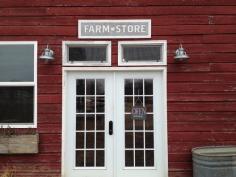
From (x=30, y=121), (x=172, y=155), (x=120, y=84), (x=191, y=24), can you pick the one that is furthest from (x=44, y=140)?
(x=191, y=24)

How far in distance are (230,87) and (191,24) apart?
4.57ft

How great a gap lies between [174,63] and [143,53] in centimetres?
62

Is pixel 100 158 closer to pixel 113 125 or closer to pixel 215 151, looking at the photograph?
pixel 113 125

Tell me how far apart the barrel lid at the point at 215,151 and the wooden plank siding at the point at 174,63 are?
166mm

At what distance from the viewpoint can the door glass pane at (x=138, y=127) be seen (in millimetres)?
8312

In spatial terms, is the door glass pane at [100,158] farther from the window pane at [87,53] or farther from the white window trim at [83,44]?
the window pane at [87,53]

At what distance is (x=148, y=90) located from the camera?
8398mm

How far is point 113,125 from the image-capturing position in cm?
830

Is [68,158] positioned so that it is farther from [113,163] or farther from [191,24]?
[191,24]

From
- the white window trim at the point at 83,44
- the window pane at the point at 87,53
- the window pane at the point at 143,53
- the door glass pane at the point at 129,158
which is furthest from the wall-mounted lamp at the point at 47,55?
the door glass pane at the point at 129,158

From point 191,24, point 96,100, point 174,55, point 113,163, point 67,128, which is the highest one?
point 191,24

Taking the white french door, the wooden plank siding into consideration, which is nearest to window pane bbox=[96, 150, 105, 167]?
the white french door

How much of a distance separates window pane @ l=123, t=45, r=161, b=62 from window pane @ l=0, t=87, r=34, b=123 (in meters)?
1.91

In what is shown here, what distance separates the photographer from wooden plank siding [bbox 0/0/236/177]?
8188mm
